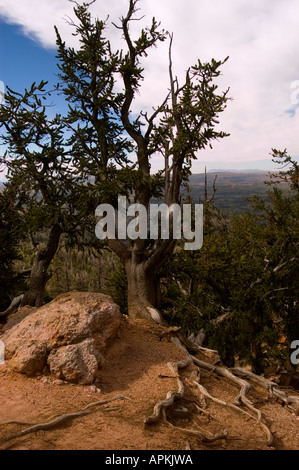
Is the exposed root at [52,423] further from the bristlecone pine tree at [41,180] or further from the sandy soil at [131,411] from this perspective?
the bristlecone pine tree at [41,180]

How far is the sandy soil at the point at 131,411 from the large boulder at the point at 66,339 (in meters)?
0.19

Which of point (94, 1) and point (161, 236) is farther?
point (94, 1)

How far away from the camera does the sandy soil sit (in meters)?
4.13

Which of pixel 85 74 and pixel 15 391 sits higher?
pixel 85 74

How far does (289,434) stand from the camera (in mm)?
5137

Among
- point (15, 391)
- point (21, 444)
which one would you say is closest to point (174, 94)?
point (15, 391)

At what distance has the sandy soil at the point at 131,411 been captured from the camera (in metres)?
4.13

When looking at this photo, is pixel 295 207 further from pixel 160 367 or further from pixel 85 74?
pixel 160 367

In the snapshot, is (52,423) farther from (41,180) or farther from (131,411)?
(41,180)

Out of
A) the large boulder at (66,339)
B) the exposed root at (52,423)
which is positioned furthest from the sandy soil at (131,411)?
the large boulder at (66,339)

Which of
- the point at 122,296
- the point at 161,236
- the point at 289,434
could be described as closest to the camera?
the point at 289,434

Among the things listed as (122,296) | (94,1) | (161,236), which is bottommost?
(122,296)

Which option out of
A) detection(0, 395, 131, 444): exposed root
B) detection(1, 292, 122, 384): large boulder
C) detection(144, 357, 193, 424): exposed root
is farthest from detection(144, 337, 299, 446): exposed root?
detection(1, 292, 122, 384): large boulder

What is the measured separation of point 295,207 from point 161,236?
710 centimetres
